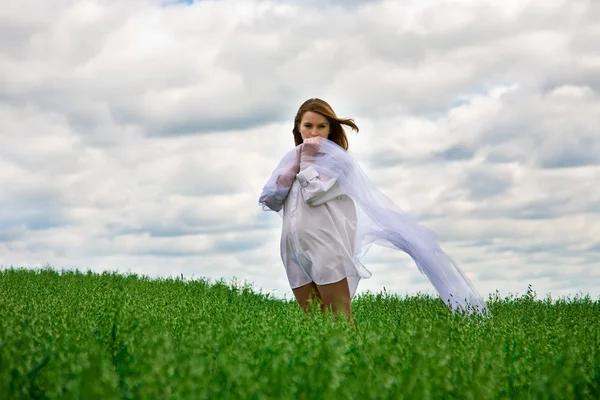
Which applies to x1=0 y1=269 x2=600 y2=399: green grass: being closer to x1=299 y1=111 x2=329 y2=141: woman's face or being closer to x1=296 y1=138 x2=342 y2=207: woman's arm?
x1=296 y1=138 x2=342 y2=207: woman's arm

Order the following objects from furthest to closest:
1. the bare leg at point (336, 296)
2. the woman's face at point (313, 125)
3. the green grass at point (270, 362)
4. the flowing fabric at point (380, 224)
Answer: the woman's face at point (313, 125)
the flowing fabric at point (380, 224)
the bare leg at point (336, 296)
the green grass at point (270, 362)

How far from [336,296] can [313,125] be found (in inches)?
68.5

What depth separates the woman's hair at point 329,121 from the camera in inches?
272

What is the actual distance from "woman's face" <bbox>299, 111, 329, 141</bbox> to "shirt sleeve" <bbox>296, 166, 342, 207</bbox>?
21.0 inches

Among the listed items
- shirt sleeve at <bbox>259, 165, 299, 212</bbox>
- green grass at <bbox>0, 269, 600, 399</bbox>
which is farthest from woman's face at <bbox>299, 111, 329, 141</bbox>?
green grass at <bbox>0, 269, 600, 399</bbox>

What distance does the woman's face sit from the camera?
6.89 m

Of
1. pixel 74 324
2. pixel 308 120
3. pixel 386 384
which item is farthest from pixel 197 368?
pixel 308 120

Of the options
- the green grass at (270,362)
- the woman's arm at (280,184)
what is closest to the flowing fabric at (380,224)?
the woman's arm at (280,184)

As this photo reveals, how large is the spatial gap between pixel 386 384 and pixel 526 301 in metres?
8.37

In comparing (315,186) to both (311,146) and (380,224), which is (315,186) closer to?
(311,146)

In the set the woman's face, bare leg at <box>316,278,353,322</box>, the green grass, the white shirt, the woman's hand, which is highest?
the woman's face

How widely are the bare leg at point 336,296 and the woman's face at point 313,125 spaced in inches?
59.8

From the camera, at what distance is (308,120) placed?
6.90 m

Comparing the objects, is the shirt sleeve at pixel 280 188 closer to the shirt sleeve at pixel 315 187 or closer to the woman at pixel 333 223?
the woman at pixel 333 223
